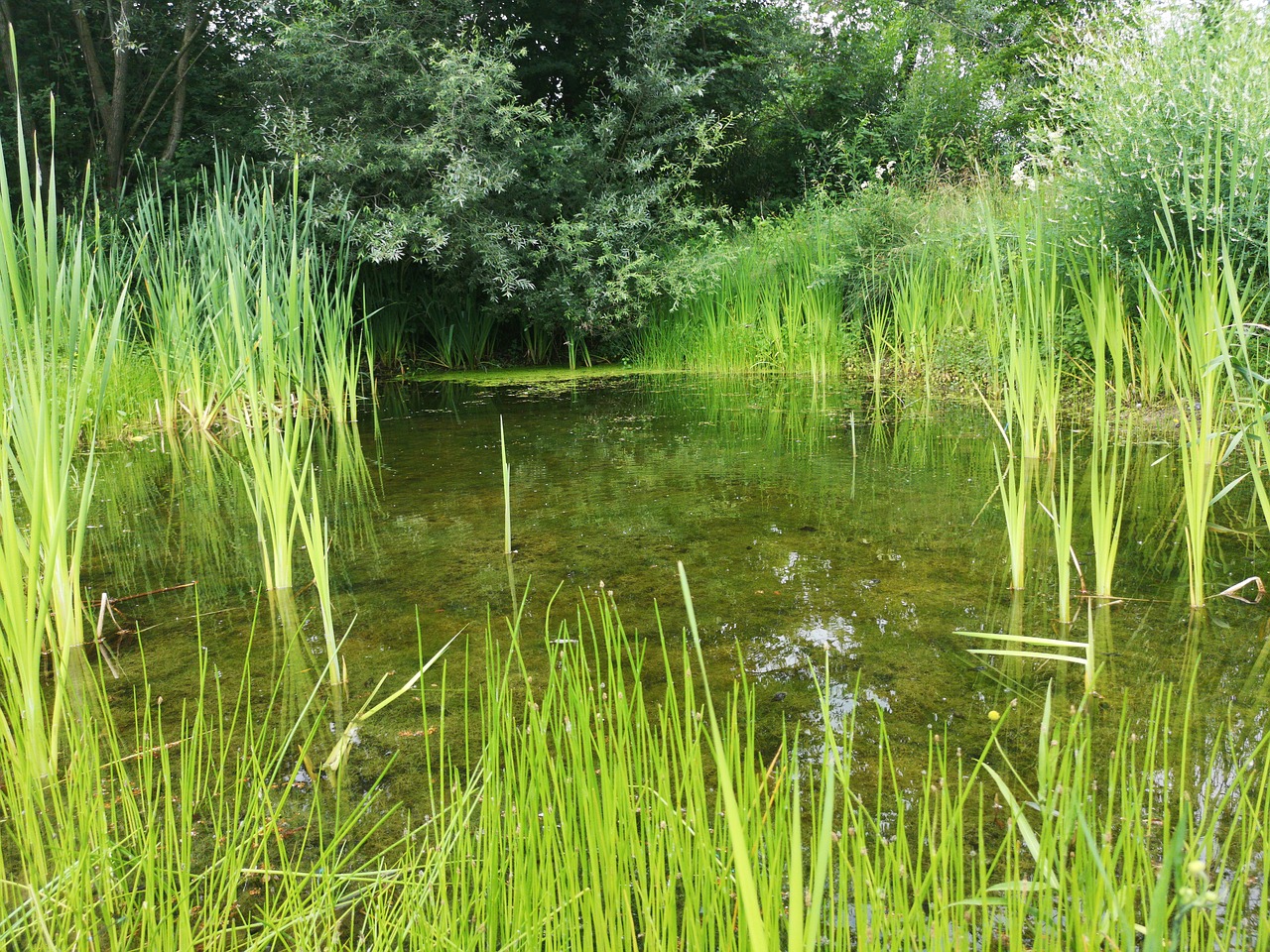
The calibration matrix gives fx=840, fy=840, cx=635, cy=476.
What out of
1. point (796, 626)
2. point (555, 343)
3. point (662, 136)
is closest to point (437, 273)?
point (555, 343)

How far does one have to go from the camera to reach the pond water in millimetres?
1542

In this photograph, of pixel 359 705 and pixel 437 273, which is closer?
pixel 359 705

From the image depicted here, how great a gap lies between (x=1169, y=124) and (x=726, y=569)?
3.13 meters

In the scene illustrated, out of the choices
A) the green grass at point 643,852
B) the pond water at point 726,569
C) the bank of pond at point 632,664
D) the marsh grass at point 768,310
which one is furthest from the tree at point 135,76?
the green grass at point 643,852

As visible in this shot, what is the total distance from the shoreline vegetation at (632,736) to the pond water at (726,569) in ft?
0.16

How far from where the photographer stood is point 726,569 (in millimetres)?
2203

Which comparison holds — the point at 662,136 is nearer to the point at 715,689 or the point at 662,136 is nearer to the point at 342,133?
the point at 342,133

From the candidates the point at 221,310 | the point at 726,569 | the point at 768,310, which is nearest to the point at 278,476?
the point at 726,569

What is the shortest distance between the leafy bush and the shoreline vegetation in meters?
0.03

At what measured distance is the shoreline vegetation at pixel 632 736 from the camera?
825 mm

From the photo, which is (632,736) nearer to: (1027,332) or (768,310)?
(1027,332)

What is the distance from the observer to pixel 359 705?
1.55 meters

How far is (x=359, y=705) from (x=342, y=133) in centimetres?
730

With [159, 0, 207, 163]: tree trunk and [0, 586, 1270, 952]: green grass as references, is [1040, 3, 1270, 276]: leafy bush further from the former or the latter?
[159, 0, 207, 163]: tree trunk
